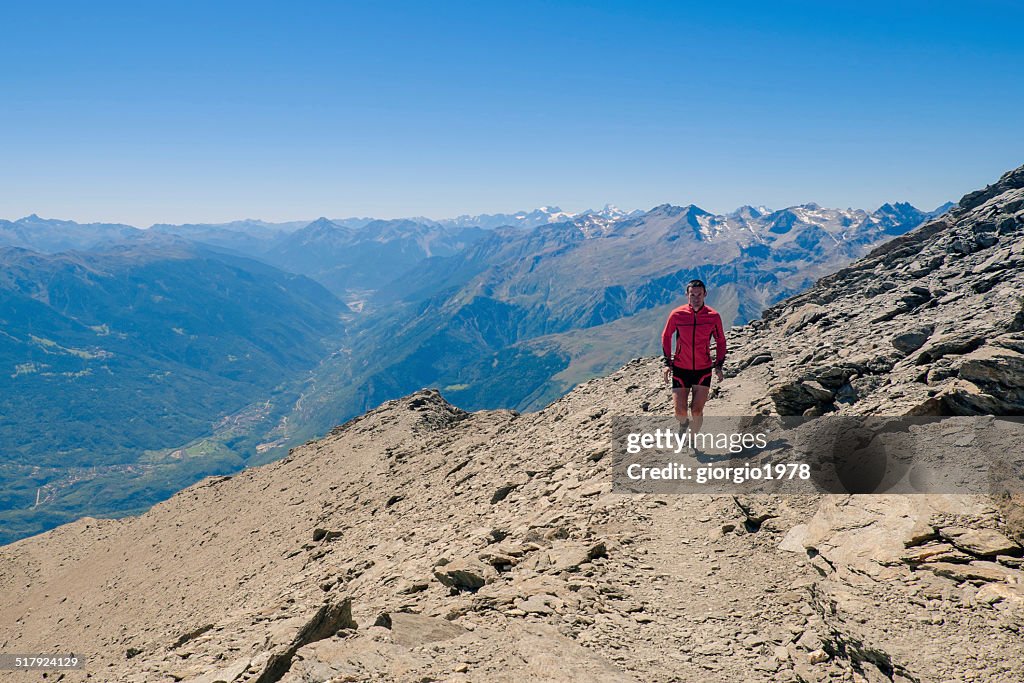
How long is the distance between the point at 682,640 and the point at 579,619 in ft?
6.04

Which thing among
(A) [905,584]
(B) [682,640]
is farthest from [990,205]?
(B) [682,640]

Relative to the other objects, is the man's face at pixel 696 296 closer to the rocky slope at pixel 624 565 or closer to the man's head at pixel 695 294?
the man's head at pixel 695 294

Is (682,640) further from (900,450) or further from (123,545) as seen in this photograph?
(123,545)

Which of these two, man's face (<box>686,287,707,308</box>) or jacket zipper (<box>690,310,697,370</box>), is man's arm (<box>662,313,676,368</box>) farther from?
man's face (<box>686,287,707,308</box>)

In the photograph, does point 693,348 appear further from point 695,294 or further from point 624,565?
point 624,565

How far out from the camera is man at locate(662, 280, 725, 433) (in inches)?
648

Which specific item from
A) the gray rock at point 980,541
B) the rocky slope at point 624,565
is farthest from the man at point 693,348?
the gray rock at point 980,541

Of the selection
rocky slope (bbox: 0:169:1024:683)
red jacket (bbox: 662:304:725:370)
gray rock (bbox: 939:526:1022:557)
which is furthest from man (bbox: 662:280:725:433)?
gray rock (bbox: 939:526:1022:557)

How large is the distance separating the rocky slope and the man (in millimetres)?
3072

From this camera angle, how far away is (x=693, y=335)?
16.5 m

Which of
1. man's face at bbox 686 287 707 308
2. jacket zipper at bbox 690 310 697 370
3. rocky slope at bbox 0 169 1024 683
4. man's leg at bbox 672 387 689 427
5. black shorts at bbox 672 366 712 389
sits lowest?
rocky slope at bbox 0 169 1024 683

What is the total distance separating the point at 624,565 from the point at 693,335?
7.51 meters

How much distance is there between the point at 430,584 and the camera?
13906mm

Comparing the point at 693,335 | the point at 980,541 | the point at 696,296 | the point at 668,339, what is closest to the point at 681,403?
the point at 668,339
